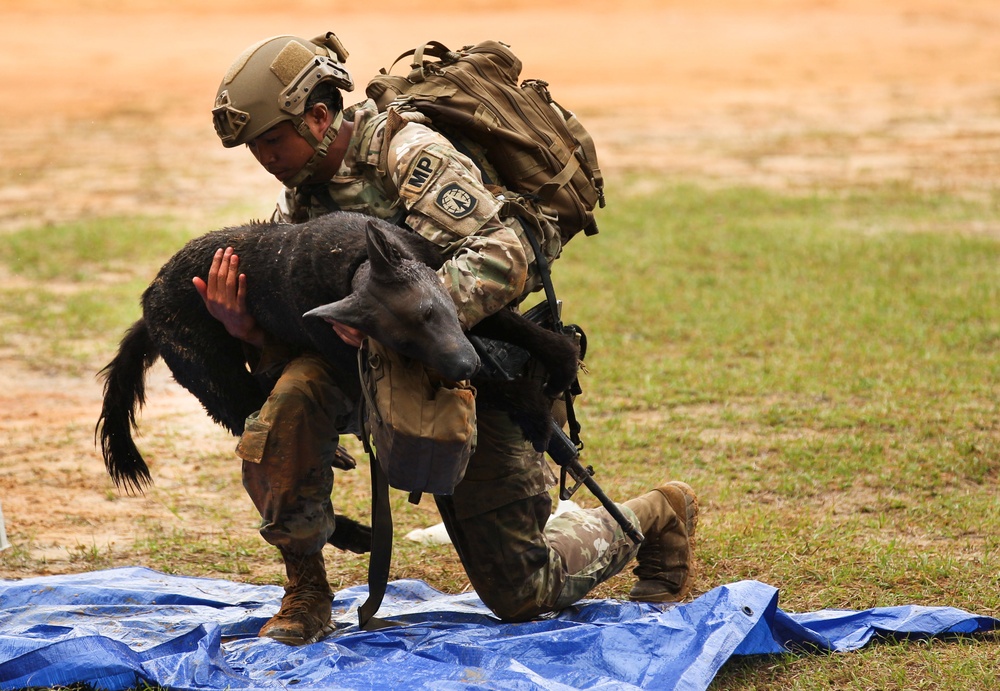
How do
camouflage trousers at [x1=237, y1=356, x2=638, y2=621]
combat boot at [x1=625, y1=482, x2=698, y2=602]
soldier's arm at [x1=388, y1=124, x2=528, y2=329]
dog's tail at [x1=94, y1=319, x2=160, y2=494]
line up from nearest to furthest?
soldier's arm at [x1=388, y1=124, x2=528, y2=329] < camouflage trousers at [x1=237, y1=356, x2=638, y2=621] < dog's tail at [x1=94, y1=319, x2=160, y2=494] < combat boot at [x1=625, y1=482, x2=698, y2=602]

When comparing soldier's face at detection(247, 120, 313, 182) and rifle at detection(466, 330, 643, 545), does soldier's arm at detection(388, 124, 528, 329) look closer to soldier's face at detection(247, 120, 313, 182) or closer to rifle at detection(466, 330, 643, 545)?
rifle at detection(466, 330, 643, 545)

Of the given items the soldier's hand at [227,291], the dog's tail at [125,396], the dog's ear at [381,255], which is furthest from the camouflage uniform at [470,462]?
the dog's tail at [125,396]

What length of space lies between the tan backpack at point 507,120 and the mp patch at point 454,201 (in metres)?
0.33

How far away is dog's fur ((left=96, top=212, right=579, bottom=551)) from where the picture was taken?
2.92 metres

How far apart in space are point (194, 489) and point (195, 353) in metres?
2.06

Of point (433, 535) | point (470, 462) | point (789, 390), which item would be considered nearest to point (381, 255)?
point (470, 462)

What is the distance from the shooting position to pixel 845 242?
9734 millimetres

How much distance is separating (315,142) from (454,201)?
551mm

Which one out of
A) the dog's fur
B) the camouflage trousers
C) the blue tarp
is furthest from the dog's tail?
the camouflage trousers

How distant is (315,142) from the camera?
353cm

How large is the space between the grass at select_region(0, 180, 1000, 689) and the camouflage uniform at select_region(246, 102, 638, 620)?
0.67 meters

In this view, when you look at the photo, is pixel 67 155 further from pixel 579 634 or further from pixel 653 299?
pixel 579 634

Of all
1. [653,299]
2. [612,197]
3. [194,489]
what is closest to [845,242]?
[653,299]

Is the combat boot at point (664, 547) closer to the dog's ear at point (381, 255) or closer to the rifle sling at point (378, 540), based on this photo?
the rifle sling at point (378, 540)
